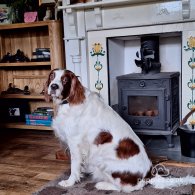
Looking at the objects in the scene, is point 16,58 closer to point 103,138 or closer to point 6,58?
point 6,58

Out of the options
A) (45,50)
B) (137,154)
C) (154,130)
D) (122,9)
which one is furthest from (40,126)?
(137,154)

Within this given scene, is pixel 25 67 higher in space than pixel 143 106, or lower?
higher

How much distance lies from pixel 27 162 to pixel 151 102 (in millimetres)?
1188

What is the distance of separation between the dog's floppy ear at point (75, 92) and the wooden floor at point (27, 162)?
0.62 meters

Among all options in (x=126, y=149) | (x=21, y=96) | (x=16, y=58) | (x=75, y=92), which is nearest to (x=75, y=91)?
(x=75, y=92)

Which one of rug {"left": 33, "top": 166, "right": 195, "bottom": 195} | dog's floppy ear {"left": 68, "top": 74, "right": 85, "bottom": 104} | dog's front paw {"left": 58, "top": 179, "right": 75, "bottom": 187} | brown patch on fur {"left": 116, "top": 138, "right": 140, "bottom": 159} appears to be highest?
dog's floppy ear {"left": 68, "top": 74, "right": 85, "bottom": 104}

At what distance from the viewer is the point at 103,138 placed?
1.79m

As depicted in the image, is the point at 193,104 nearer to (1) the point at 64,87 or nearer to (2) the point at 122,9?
(2) the point at 122,9

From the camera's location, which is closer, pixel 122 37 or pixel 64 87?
pixel 64 87

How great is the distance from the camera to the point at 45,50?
3.37m

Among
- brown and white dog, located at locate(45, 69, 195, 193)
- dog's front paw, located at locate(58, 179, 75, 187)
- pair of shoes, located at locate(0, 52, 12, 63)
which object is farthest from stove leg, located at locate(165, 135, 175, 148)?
pair of shoes, located at locate(0, 52, 12, 63)

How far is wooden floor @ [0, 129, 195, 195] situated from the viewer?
201 cm

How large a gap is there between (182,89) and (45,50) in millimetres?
1628

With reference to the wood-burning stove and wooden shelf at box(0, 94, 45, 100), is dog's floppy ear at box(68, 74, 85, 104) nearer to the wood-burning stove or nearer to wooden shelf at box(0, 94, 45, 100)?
the wood-burning stove
